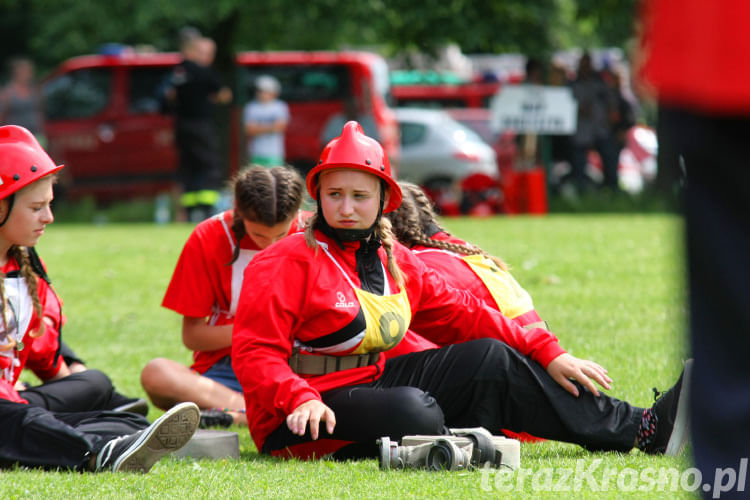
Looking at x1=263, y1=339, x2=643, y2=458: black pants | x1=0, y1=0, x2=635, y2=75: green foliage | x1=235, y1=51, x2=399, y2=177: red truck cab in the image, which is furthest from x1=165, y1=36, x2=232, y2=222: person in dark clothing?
x1=263, y1=339, x2=643, y2=458: black pants

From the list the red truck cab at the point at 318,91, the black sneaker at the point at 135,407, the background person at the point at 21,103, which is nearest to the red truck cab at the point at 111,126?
the background person at the point at 21,103

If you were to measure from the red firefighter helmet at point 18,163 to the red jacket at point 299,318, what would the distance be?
947 mm

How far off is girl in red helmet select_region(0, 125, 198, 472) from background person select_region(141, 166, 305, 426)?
18.7 inches

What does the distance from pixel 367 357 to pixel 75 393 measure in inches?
55.6

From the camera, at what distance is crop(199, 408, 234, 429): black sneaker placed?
17.4ft

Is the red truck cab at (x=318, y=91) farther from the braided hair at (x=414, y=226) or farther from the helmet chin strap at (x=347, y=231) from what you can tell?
the helmet chin strap at (x=347, y=231)

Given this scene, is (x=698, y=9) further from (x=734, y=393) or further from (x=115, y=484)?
(x=115, y=484)

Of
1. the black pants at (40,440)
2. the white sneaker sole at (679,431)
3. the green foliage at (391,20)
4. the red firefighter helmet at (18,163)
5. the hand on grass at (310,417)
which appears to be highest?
the green foliage at (391,20)

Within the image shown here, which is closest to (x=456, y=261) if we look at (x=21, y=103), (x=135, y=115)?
(x=21, y=103)

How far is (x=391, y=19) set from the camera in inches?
652

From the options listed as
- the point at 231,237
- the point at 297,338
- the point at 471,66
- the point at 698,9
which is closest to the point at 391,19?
the point at 231,237

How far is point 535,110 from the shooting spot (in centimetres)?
1571

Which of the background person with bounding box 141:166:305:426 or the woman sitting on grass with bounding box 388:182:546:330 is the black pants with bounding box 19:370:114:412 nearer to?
the background person with bounding box 141:166:305:426

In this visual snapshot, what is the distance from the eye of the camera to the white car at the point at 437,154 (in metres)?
20.8
